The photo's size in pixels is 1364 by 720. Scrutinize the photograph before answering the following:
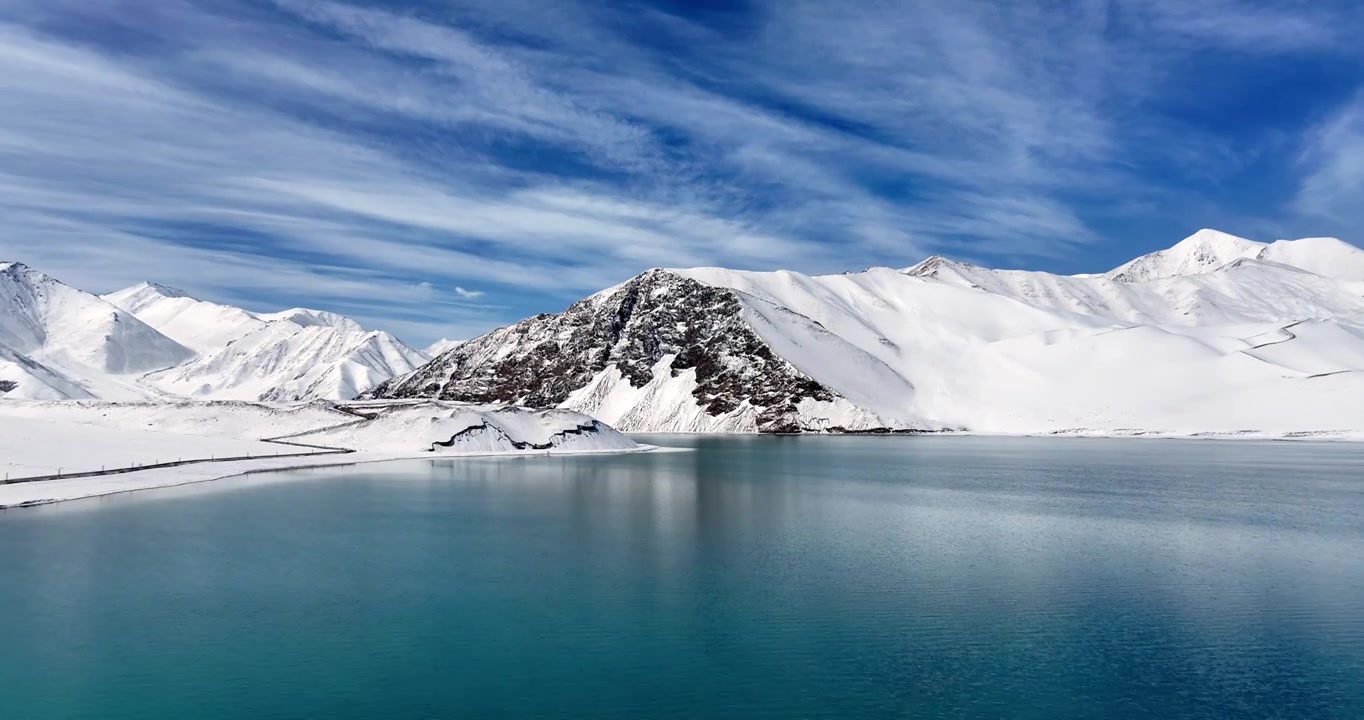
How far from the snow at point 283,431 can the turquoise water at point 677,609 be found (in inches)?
1067

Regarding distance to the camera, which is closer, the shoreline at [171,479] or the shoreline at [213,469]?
the shoreline at [171,479]

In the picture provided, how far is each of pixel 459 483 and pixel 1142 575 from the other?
4983 centimetres

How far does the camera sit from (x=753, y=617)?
26.0 meters


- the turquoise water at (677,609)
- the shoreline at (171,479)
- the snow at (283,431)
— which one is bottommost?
the turquoise water at (677,609)

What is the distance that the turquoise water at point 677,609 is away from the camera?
1952 cm

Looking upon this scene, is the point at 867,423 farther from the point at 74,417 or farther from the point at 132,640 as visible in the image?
the point at 132,640

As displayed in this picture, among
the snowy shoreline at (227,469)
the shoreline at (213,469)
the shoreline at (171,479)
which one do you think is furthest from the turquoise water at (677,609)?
the shoreline at (213,469)

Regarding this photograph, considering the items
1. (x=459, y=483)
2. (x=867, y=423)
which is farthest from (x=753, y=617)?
(x=867, y=423)

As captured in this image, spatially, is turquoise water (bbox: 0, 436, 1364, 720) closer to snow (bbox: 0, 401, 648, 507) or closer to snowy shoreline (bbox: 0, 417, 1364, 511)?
snowy shoreline (bbox: 0, 417, 1364, 511)

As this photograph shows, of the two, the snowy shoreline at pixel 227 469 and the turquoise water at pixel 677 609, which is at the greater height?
the snowy shoreline at pixel 227 469

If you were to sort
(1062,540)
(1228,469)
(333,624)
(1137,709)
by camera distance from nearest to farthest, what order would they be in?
(1137,709), (333,624), (1062,540), (1228,469)

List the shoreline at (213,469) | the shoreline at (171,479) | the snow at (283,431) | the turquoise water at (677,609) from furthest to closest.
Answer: the snow at (283,431) < the shoreline at (213,469) < the shoreline at (171,479) < the turquoise water at (677,609)

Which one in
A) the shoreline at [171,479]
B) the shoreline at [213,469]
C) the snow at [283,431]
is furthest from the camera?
the snow at [283,431]

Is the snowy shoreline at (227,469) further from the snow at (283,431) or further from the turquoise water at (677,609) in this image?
the turquoise water at (677,609)
